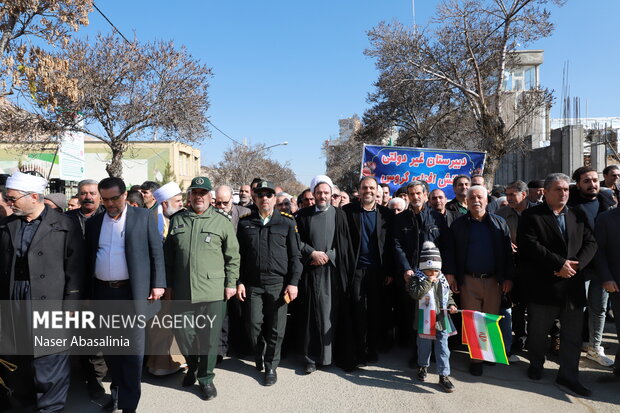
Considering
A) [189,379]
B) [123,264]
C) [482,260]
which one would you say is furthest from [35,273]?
[482,260]

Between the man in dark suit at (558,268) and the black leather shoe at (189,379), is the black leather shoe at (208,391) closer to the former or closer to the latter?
the black leather shoe at (189,379)

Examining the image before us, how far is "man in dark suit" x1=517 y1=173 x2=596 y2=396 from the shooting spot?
389 cm

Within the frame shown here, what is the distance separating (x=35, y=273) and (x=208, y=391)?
1831mm

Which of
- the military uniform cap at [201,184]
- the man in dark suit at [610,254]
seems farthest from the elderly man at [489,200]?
the military uniform cap at [201,184]

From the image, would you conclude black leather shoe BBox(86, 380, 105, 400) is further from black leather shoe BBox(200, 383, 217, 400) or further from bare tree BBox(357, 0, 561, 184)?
bare tree BBox(357, 0, 561, 184)

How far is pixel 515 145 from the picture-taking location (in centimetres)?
1781

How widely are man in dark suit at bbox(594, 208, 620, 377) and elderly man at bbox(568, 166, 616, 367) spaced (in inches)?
18.9

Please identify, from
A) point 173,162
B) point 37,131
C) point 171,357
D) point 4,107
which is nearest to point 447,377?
point 171,357

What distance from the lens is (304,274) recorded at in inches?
179

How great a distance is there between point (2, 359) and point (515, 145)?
62.2 ft

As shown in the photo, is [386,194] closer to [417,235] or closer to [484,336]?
[417,235]

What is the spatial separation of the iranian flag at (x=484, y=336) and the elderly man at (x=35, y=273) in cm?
359

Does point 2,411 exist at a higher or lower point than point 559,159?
lower

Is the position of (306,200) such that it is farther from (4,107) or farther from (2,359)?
(4,107)
